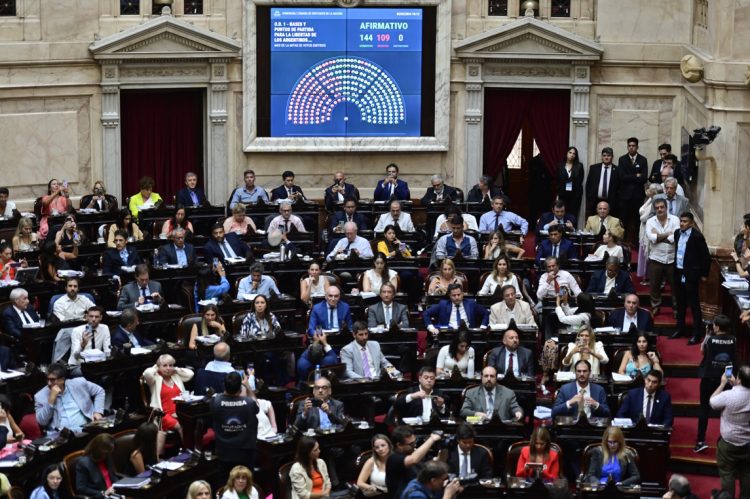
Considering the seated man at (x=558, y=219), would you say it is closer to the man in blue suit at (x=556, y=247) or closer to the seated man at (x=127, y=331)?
the man in blue suit at (x=556, y=247)

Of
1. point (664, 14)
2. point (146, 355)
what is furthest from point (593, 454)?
point (664, 14)

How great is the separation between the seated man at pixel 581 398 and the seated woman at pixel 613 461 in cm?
112

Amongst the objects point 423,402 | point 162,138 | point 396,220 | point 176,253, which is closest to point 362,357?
point 423,402

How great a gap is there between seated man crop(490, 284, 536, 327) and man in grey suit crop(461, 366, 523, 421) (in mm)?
2180

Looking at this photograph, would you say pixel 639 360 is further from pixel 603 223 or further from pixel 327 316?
pixel 603 223

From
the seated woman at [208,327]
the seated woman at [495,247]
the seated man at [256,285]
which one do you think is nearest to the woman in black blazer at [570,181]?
the seated woman at [495,247]

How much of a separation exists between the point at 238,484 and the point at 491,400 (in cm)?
344

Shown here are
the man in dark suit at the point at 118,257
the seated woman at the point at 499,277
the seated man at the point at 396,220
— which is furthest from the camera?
the seated man at the point at 396,220

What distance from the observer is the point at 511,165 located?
2652 cm

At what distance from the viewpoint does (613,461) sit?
15977mm

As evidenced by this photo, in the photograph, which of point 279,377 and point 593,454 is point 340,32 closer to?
point 279,377

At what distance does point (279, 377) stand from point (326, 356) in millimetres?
838

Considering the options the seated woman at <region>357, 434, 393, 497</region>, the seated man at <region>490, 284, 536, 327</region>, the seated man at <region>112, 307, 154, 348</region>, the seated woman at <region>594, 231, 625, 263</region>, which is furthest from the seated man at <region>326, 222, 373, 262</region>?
the seated woman at <region>357, 434, 393, 497</region>

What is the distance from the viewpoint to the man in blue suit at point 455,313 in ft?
64.3
